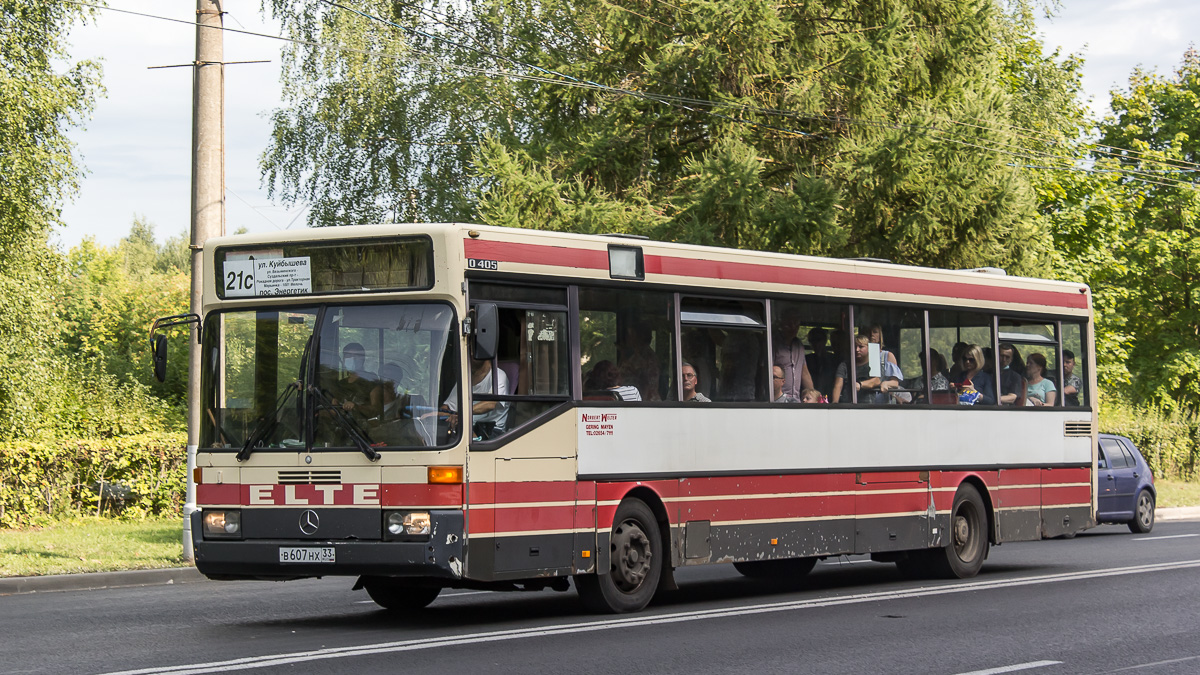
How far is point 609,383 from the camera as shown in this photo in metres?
12.3

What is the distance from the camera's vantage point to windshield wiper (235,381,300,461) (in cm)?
1130

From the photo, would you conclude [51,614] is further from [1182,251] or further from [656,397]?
[1182,251]

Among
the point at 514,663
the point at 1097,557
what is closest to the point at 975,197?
the point at 1097,557

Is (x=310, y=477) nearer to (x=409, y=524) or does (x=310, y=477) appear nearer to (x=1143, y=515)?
(x=409, y=524)

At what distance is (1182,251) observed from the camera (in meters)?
53.2

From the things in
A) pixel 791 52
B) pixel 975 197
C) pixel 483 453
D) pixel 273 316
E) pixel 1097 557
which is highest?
pixel 791 52

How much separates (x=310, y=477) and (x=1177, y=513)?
24.6m

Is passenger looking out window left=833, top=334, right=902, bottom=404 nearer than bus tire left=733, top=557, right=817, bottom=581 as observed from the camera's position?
Yes

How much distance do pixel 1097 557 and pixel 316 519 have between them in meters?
11.6

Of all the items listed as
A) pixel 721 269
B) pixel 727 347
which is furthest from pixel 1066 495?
pixel 721 269

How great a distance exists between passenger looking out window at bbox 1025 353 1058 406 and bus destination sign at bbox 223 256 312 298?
29.3 feet

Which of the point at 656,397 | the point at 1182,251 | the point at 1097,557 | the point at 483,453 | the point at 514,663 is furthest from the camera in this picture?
the point at 1182,251

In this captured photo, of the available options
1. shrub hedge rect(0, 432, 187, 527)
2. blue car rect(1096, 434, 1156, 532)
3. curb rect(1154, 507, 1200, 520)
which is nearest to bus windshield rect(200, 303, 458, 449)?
shrub hedge rect(0, 432, 187, 527)

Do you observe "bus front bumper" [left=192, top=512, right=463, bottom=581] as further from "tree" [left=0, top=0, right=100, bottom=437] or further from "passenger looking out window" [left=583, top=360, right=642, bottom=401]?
"tree" [left=0, top=0, right=100, bottom=437]
